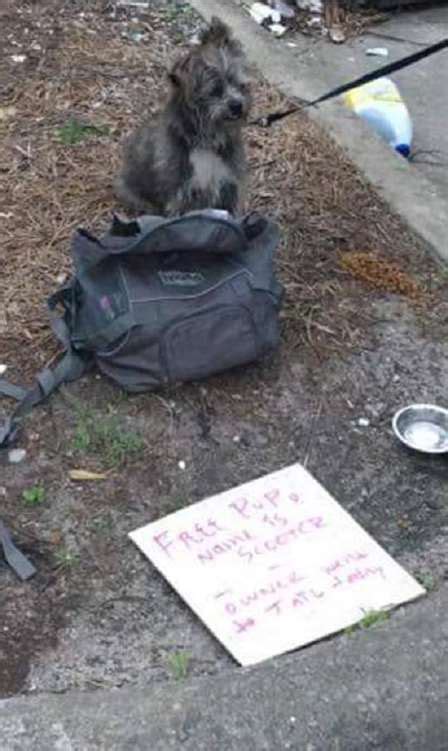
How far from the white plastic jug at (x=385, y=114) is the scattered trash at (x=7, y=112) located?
4.84ft

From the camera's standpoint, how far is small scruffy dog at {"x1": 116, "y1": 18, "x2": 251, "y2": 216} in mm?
4020

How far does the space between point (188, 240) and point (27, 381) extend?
0.65 m

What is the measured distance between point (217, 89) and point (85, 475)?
1417 millimetres

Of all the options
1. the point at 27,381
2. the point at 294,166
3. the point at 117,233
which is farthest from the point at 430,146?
the point at 27,381

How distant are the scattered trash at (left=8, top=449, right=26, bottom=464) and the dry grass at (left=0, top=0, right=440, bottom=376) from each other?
37 centimetres

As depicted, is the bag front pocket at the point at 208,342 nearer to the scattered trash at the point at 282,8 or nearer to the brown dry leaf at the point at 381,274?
the brown dry leaf at the point at 381,274

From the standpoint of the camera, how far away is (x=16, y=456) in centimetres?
346

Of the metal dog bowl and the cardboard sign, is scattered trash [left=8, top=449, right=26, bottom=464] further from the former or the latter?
the metal dog bowl

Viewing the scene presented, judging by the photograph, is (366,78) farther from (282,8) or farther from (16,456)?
(282,8)

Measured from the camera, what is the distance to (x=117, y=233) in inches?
149

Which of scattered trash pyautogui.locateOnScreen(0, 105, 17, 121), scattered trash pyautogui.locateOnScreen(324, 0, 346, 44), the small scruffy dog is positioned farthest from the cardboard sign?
scattered trash pyautogui.locateOnScreen(324, 0, 346, 44)

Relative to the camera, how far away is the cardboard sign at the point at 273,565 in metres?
2.95

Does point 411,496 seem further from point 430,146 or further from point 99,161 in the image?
point 430,146

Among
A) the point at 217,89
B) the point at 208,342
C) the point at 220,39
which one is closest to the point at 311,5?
the point at 220,39
